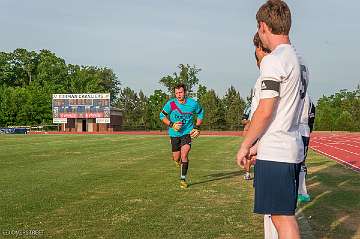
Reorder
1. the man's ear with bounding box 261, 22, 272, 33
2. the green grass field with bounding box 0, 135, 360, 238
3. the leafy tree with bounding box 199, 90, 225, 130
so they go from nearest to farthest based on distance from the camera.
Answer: the man's ear with bounding box 261, 22, 272, 33
the green grass field with bounding box 0, 135, 360, 238
the leafy tree with bounding box 199, 90, 225, 130

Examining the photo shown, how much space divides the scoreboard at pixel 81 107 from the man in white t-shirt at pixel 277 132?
70.0 metres

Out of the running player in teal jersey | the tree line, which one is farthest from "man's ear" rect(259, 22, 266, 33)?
the tree line

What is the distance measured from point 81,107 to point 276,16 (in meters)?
71.1

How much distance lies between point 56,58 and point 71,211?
10757 cm

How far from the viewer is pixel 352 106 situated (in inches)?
3086

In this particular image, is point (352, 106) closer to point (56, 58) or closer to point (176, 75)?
point (176, 75)

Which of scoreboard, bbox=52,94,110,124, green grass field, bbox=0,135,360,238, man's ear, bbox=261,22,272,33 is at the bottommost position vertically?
green grass field, bbox=0,135,360,238

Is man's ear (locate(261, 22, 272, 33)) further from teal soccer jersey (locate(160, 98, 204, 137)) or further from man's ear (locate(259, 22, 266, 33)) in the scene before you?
teal soccer jersey (locate(160, 98, 204, 137))

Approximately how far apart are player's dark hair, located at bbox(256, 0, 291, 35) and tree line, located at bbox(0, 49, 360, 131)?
63667 mm

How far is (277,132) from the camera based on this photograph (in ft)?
11.4

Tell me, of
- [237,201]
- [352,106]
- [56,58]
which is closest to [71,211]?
[237,201]

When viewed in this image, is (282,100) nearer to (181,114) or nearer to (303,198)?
(303,198)

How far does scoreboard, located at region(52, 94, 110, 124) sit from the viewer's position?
72.7m

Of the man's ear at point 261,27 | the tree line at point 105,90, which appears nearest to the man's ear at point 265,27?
the man's ear at point 261,27
